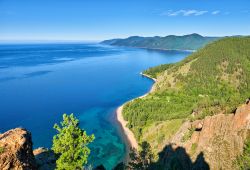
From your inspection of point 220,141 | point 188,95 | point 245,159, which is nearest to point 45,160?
point 220,141

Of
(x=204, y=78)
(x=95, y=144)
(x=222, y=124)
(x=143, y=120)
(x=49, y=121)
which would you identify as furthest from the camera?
(x=204, y=78)

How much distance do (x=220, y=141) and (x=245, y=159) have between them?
6566 millimetres

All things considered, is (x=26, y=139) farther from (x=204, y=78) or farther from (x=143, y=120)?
(x=204, y=78)

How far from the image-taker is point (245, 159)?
134 ft

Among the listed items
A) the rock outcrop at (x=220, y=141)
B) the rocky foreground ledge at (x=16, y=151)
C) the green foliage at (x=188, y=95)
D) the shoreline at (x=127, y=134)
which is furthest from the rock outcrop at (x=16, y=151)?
the green foliage at (x=188, y=95)

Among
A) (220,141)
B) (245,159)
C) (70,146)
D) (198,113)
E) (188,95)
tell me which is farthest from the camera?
(188,95)

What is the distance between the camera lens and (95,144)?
4358 inches

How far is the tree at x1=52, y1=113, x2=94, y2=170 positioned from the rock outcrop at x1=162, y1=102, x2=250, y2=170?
74.9 ft

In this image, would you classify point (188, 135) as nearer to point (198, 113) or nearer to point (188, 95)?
point (198, 113)

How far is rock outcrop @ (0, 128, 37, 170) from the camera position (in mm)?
30225

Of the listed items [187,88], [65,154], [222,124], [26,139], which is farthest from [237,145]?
Result: [187,88]

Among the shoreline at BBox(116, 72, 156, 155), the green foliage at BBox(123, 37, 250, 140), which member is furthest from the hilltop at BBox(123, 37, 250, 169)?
the shoreline at BBox(116, 72, 156, 155)

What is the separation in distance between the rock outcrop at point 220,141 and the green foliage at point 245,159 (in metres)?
0.78

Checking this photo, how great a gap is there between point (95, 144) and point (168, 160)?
2319 inches
